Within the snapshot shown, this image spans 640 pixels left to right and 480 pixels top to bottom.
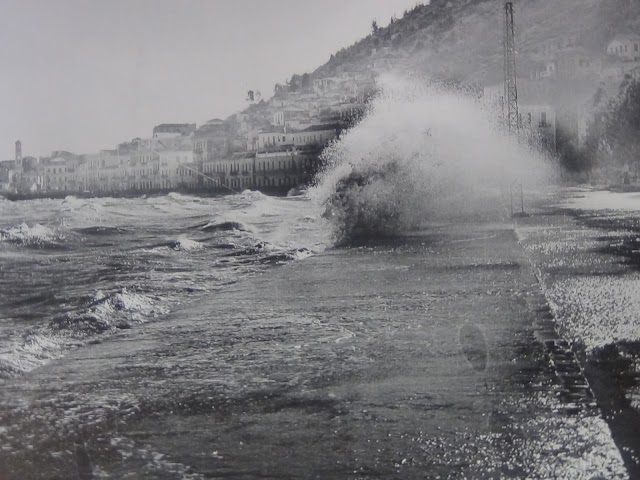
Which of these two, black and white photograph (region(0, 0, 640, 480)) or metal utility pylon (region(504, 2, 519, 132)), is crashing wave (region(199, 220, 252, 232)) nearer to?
black and white photograph (region(0, 0, 640, 480))

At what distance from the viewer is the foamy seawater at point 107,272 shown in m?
4.46

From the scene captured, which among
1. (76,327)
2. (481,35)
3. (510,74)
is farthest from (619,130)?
(481,35)

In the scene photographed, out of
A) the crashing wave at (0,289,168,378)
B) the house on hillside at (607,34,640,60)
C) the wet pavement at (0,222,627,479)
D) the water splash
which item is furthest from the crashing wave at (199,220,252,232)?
the house on hillside at (607,34,640,60)

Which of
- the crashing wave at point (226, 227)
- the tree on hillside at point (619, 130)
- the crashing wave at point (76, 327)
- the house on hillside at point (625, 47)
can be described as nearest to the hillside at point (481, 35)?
the house on hillside at point (625, 47)

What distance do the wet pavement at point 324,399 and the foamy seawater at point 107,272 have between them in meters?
0.33

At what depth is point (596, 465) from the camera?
201cm

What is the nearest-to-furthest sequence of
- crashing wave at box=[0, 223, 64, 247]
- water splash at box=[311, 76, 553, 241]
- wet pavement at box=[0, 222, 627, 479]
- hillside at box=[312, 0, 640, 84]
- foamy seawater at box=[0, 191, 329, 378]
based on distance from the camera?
wet pavement at box=[0, 222, 627, 479] < foamy seawater at box=[0, 191, 329, 378] < water splash at box=[311, 76, 553, 241] < crashing wave at box=[0, 223, 64, 247] < hillside at box=[312, 0, 640, 84]

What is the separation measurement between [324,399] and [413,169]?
34.6 ft

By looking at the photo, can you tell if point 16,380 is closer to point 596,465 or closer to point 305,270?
point 596,465

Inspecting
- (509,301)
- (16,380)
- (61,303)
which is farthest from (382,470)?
(61,303)

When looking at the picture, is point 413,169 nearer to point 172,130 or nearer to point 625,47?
point 625,47

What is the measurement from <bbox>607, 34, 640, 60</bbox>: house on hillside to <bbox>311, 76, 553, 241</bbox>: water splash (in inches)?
744

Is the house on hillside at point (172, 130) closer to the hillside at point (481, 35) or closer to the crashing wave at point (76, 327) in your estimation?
the hillside at point (481, 35)

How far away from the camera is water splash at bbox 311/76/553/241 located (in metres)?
11.2
